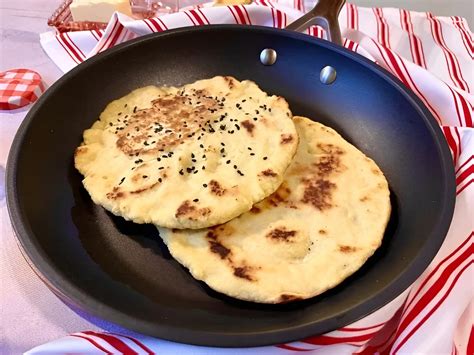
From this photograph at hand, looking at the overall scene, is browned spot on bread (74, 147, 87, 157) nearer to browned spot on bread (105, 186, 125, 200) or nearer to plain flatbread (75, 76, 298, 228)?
plain flatbread (75, 76, 298, 228)

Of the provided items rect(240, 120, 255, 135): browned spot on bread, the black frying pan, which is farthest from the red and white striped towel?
rect(240, 120, 255, 135): browned spot on bread

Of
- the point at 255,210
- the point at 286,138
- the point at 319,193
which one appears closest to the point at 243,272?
the point at 255,210

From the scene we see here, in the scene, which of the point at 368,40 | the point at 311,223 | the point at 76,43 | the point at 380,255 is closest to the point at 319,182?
the point at 311,223

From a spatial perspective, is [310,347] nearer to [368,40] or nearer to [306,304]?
[306,304]

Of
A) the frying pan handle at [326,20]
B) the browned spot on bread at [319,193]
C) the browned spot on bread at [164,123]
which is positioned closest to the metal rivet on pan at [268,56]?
the frying pan handle at [326,20]

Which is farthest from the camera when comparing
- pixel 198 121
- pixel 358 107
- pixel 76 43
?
pixel 76 43

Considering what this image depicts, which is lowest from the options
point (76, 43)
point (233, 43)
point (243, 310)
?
point (243, 310)

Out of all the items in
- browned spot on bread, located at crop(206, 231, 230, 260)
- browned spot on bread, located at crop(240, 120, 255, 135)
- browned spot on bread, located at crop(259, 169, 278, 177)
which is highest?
browned spot on bread, located at crop(240, 120, 255, 135)
